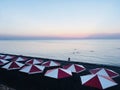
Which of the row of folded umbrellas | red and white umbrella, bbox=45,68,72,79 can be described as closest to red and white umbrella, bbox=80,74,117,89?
the row of folded umbrellas

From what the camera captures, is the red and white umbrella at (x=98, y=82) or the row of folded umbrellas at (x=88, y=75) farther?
the row of folded umbrellas at (x=88, y=75)

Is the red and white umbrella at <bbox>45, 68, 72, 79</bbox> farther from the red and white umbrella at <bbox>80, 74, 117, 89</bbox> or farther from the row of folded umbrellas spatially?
the red and white umbrella at <bbox>80, 74, 117, 89</bbox>

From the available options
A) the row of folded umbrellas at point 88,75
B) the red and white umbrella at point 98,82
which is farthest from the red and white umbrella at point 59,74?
the red and white umbrella at point 98,82

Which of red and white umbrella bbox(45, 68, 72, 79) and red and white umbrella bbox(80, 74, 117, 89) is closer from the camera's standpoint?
red and white umbrella bbox(80, 74, 117, 89)

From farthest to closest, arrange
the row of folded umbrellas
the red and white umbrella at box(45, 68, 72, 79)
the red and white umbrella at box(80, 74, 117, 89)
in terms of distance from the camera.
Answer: the red and white umbrella at box(45, 68, 72, 79), the row of folded umbrellas, the red and white umbrella at box(80, 74, 117, 89)

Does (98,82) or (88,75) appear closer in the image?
(98,82)

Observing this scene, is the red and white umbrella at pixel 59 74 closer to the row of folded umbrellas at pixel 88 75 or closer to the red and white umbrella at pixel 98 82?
the row of folded umbrellas at pixel 88 75

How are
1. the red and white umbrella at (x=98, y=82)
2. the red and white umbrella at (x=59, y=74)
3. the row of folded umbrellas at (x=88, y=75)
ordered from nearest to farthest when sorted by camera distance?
the red and white umbrella at (x=98, y=82)
the row of folded umbrellas at (x=88, y=75)
the red and white umbrella at (x=59, y=74)

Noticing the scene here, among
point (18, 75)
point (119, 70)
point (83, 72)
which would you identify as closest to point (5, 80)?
point (18, 75)

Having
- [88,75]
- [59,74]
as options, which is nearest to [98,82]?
[88,75]

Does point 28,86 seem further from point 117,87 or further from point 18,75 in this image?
point 117,87

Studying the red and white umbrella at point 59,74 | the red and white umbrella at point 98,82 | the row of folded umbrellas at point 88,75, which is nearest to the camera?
the red and white umbrella at point 98,82

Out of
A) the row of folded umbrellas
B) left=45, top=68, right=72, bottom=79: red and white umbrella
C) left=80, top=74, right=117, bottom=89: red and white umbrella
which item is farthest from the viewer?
left=45, top=68, right=72, bottom=79: red and white umbrella

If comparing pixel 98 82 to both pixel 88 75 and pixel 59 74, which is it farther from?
pixel 59 74
